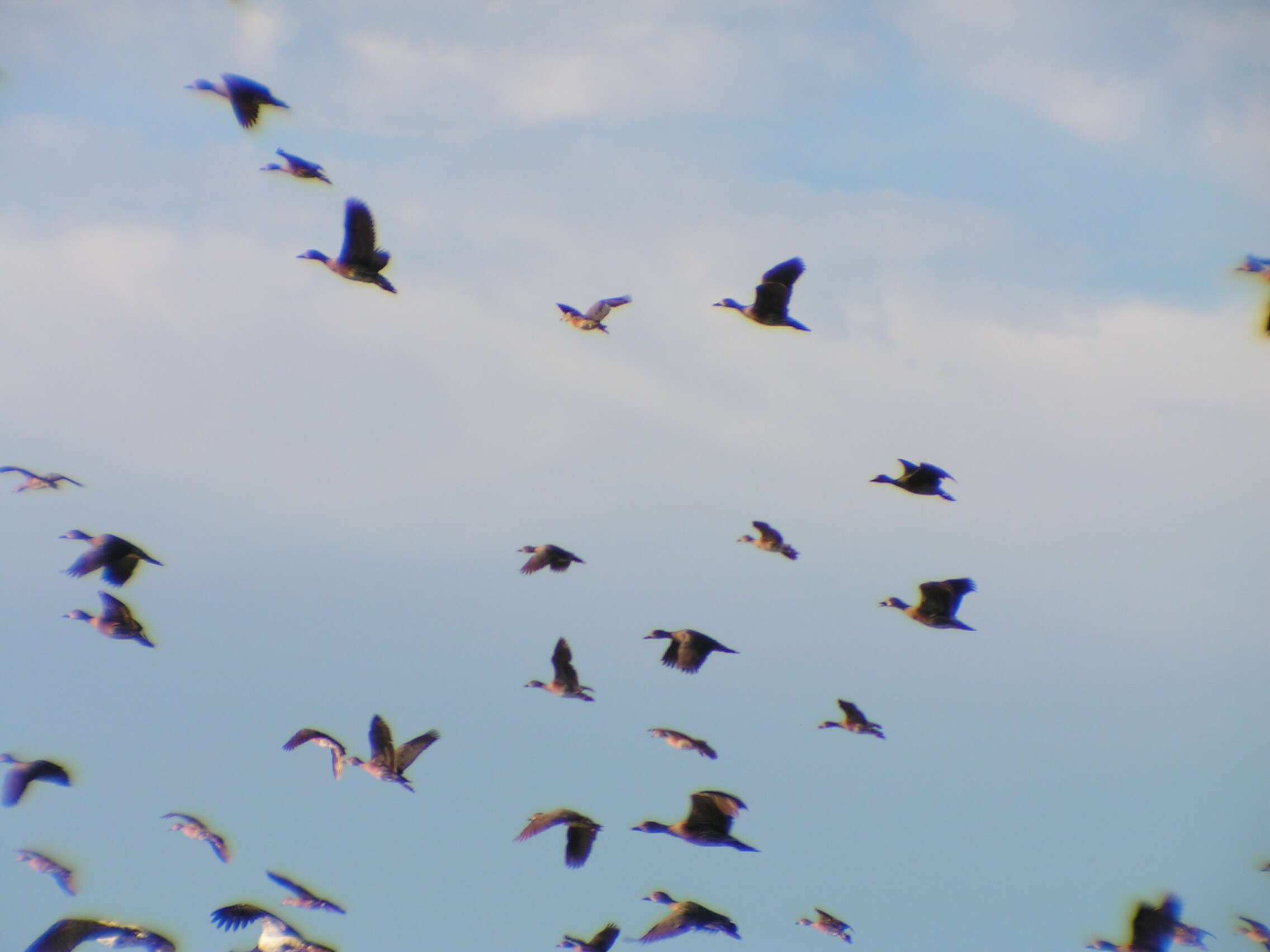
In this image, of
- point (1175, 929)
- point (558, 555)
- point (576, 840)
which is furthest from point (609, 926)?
point (1175, 929)

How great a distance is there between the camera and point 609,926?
20.7 metres

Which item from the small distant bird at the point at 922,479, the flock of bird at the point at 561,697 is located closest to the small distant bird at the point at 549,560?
the flock of bird at the point at 561,697

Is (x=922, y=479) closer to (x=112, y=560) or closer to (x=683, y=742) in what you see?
(x=683, y=742)

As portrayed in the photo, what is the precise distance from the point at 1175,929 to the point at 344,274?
15.8 m

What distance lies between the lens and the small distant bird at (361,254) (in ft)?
60.5

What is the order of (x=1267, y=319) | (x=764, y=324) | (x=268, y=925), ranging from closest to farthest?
1. (x=1267, y=319)
2. (x=268, y=925)
3. (x=764, y=324)

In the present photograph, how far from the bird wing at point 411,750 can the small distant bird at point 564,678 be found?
2.38 meters

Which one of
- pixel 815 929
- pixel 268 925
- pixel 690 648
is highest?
pixel 690 648

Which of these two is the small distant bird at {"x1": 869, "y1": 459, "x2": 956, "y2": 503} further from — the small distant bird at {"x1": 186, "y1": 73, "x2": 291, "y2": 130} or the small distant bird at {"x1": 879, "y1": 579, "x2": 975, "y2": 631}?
the small distant bird at {"x1": 186, "y1": 73, "x2": 291, "y2": 130}

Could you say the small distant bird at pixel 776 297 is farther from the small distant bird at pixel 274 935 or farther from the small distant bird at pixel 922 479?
the small distant bird at pixel 274 935

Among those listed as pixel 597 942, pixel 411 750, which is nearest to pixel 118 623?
pixel 411 750

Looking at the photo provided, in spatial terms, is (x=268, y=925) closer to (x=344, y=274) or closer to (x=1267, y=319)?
(x=344, y=274)

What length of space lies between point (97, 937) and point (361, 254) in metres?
10.2

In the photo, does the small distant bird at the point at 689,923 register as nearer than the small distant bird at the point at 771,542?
Yes
